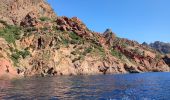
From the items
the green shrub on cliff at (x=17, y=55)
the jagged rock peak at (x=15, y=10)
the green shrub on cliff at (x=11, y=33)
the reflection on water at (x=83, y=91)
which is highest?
the jagged rock peak at (x=15, y=10)

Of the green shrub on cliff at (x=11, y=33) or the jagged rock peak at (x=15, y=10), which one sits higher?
the jagged rock peak at (x=15, y=10)

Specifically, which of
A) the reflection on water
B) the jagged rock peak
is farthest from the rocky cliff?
the reflection on water

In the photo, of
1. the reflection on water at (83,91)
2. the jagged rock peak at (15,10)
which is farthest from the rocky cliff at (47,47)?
the reflection on water at (83,91)

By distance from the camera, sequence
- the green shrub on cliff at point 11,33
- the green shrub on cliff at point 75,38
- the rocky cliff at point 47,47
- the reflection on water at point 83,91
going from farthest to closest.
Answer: the green shrub on cliff at point 75,38, the green shrub on cliff at point 11,33, the rocky cliff at point 47,47, the reflection on water at point 83,91

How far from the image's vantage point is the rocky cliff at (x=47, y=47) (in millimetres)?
140125

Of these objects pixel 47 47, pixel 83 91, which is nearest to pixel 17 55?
pixel 47 47

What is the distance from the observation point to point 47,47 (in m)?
155

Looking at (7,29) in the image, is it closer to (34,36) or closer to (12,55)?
(34,36)

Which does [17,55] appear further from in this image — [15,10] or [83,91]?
[83,91]

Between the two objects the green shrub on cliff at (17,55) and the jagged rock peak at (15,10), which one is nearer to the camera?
the green shrub on cliff at (17,55)

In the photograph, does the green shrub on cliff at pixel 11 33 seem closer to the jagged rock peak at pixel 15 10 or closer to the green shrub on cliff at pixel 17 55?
the green shrub on cliff at pixel 17 55

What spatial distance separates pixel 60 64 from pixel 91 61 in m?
22.9

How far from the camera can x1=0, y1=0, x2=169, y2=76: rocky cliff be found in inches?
5517

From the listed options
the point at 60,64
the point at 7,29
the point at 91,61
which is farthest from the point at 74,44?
the point at 7,29
